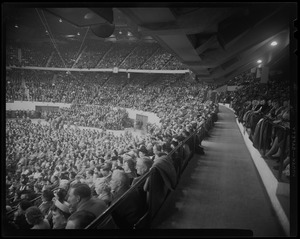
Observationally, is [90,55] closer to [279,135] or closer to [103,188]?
[103,188]

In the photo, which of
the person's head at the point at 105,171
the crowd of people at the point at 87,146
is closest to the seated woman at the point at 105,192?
the crowd of people at the point at 87,146

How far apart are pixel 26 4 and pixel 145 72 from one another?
6.58 metres

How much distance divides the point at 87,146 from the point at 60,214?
4488 mm

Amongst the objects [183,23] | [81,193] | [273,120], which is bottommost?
[81,193]

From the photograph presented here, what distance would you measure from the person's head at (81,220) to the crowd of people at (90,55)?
1.27 m

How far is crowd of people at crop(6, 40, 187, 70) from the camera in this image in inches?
106

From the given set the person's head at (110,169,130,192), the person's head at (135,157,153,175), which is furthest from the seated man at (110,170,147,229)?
the person's head at (135,157,153,175)

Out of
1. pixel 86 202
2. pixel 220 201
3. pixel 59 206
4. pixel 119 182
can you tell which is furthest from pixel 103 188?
pixel 220 201

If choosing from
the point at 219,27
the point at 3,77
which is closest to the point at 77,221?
the point at 3,77

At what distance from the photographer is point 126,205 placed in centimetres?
188

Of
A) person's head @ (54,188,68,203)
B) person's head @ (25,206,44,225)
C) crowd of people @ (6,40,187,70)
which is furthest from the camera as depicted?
crowd of people @ (6,40,187,70)

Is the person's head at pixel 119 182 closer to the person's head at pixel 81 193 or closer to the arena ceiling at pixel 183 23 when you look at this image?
the person's head at pixel 81 193

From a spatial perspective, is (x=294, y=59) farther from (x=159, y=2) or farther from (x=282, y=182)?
(x=282, y=182)

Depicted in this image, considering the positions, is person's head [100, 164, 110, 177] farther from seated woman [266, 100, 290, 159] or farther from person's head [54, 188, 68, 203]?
seated woman [266, 100, 290, 159]
